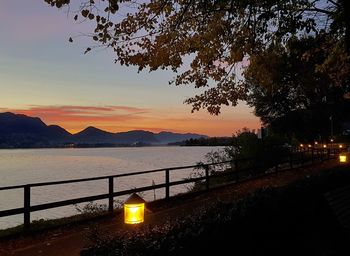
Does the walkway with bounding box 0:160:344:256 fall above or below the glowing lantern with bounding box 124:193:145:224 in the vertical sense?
below

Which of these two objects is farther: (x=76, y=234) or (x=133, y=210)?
(x=76, y=234)

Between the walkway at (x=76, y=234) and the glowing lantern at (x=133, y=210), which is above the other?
the glowing lantern at (x=133, y=210)

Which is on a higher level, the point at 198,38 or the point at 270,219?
the point at 198,38

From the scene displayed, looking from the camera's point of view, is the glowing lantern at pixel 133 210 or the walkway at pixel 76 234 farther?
the walkway at pixel 76 234

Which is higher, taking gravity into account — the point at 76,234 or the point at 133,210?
the point at 133,210

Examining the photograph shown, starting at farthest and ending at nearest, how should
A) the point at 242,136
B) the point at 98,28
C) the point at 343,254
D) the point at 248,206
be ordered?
the point at 242,136
the point at 98,28
the point at 343,254
the point at 248,206

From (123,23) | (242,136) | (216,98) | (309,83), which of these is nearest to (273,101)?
(242,136)

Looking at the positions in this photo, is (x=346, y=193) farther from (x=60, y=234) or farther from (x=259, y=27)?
(x=60, y=234)

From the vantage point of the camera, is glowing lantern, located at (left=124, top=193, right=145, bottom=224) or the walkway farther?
the walkway

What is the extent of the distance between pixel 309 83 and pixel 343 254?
45.5 ft

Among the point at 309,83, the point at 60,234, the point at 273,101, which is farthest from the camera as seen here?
the point at 273,101

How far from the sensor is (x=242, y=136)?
31.9m

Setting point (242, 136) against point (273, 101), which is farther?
point (273, 101)

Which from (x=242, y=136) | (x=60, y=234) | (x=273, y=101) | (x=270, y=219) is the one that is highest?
(x=273, y=101)
